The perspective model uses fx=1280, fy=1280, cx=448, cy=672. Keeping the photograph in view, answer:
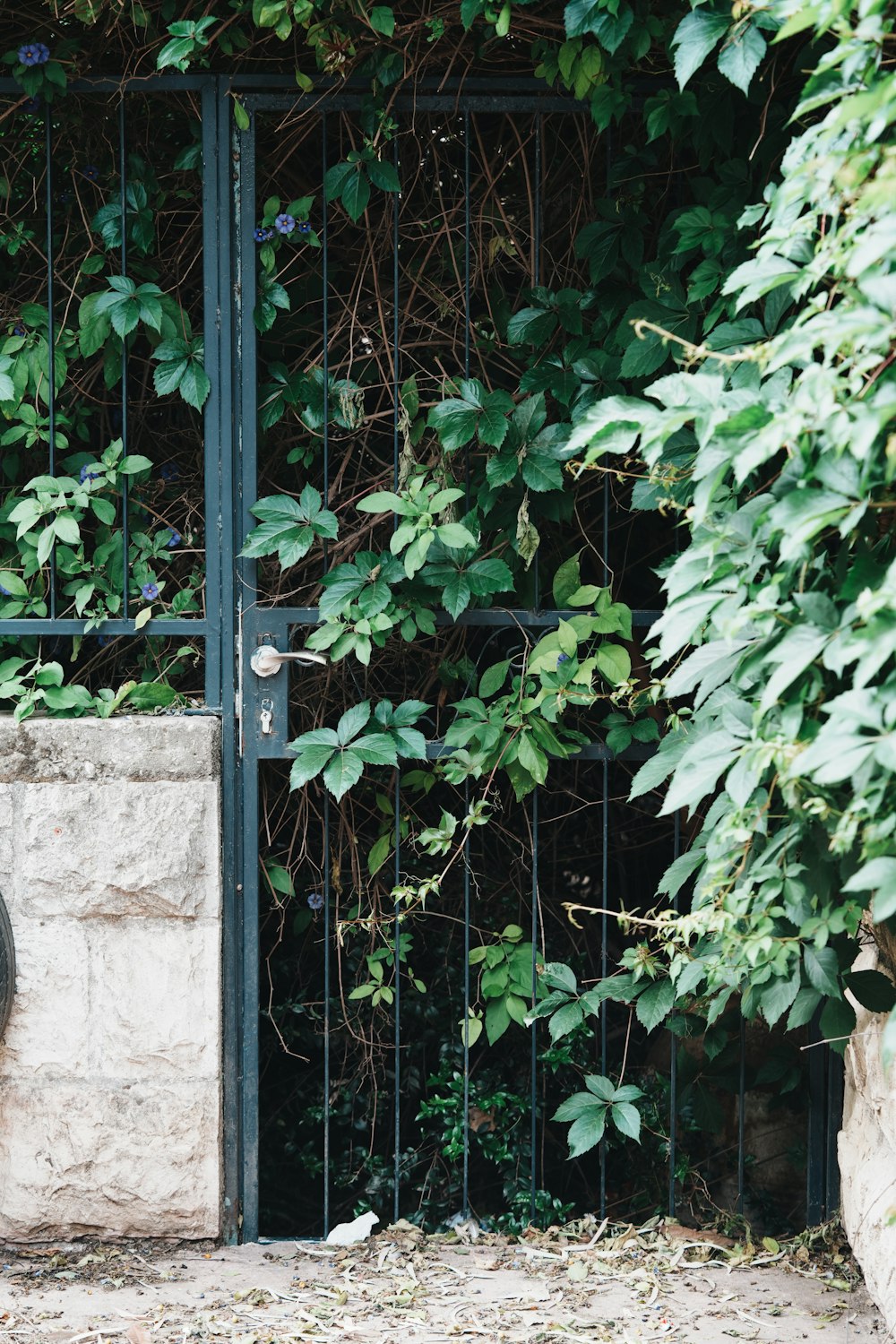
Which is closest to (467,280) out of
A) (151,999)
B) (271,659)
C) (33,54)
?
(271,659)

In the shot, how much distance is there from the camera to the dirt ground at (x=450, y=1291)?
2.37m

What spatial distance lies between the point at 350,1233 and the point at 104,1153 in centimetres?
56

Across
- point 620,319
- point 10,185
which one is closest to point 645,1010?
point 620,319

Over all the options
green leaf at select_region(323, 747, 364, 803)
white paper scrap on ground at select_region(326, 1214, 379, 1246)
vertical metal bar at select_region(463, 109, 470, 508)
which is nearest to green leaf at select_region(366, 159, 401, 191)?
vertical metal bar at select_region(463, 109, 470, 508)

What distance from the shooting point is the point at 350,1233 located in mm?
2787

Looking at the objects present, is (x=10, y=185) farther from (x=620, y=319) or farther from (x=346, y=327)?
(x=620, y=319)

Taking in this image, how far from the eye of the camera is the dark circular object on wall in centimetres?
259

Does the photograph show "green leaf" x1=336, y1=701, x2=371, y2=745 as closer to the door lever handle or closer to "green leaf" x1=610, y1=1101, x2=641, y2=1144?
Answer: the door lever handle

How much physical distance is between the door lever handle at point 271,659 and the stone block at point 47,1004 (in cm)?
65

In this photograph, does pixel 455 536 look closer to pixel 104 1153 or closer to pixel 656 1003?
pixel 656 1003

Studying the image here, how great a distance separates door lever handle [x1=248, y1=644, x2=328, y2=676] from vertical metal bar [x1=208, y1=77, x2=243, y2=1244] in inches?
2.2

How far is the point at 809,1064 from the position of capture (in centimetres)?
281

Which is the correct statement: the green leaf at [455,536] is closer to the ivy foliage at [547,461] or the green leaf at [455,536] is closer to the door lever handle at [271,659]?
the ivy foliage at [547,461]

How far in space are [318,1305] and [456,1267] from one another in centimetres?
33
